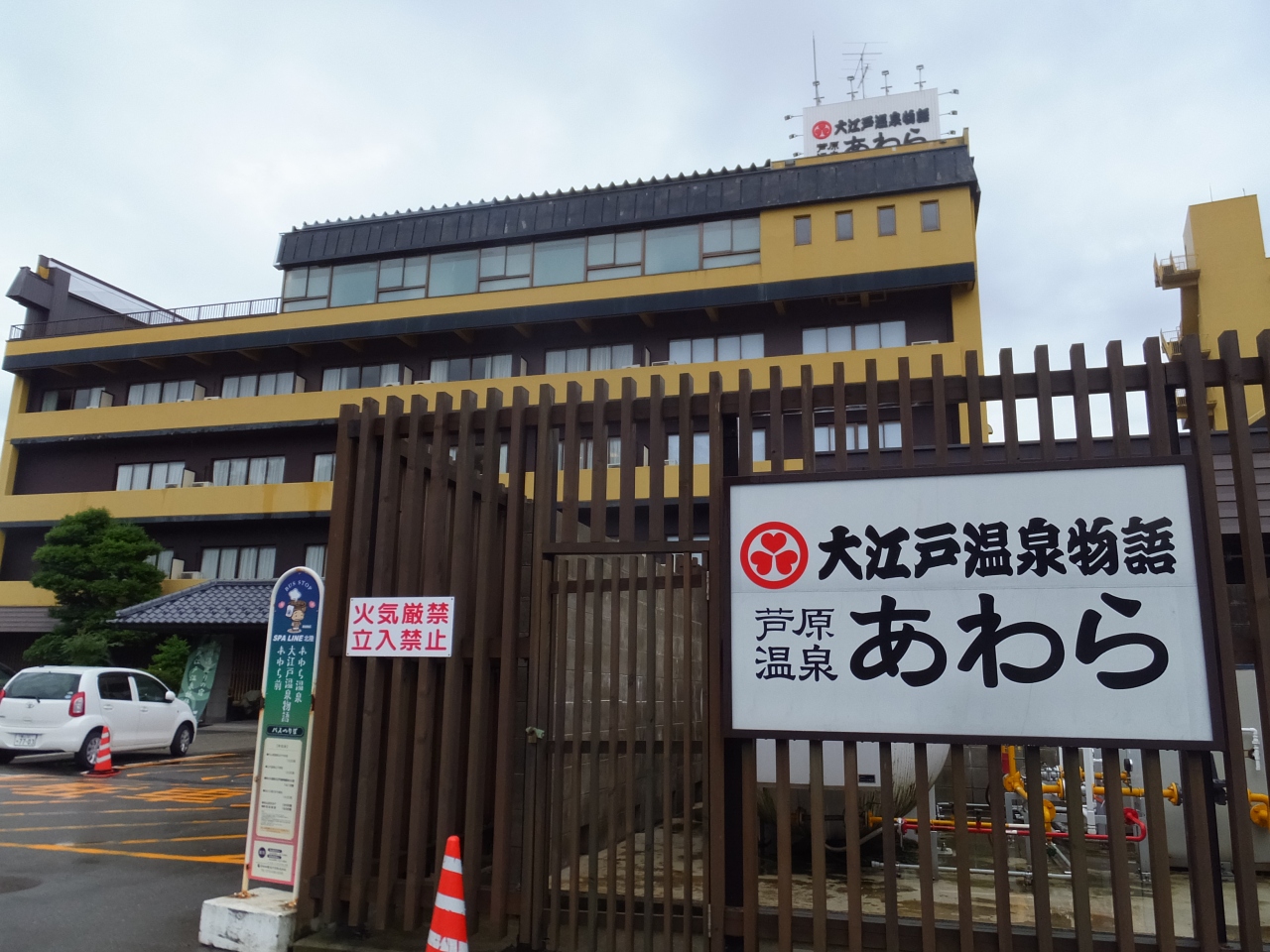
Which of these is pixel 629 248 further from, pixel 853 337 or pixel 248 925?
pixel 248 925

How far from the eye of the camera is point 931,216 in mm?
24938

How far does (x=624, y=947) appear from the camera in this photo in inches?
203

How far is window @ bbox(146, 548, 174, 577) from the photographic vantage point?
29.3 meters

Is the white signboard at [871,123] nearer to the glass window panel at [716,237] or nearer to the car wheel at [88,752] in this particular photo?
the glass window panel at [716,237]

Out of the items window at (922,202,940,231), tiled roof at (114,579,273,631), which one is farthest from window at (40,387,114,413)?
window at (922,202,940,231)

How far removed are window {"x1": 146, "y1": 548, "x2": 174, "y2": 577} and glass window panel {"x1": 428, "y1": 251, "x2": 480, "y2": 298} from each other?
11911 millimetres

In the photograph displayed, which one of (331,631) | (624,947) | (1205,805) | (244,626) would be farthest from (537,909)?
(244,626)

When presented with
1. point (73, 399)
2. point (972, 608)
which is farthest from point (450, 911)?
point (73, 399)

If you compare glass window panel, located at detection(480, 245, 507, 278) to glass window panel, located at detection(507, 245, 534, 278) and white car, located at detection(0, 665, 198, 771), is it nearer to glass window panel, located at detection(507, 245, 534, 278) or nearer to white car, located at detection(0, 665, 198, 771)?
glass window panel, located at detection(507, 245, 534, 278)

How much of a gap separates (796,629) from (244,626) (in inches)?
821

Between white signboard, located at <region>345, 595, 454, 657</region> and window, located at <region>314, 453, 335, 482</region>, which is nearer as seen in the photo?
white signboard, located at <region>345, 595, 454, 657</region>

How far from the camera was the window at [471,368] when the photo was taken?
28.7 metres

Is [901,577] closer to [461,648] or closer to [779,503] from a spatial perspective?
[779,503]

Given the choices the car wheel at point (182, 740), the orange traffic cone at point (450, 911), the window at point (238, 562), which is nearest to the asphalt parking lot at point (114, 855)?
the orange traffic cone at point (450, 911)
